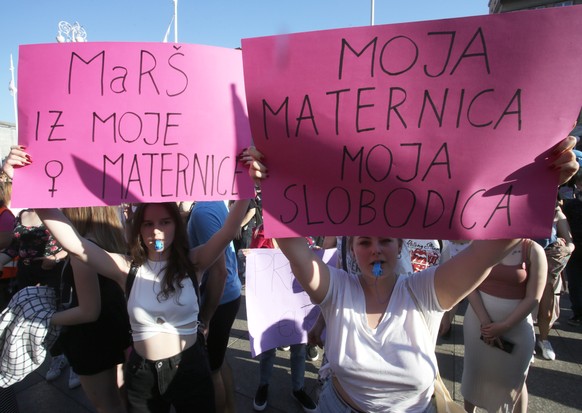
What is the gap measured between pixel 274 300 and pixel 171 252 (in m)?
1.00

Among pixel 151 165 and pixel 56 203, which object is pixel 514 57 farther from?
pixel 56 203

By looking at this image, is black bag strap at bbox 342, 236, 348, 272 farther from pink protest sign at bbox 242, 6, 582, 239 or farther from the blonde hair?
the blonde hair

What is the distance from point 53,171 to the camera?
150 centimetres

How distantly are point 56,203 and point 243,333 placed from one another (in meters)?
3.05

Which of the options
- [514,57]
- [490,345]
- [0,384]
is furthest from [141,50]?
[490,345]

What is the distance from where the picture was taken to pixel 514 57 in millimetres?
1091

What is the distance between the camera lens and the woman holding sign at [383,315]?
131 cm

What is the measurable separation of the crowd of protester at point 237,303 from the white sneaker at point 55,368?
3.53ft

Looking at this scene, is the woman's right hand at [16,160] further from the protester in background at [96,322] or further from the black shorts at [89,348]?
the black shorts at [89,348]

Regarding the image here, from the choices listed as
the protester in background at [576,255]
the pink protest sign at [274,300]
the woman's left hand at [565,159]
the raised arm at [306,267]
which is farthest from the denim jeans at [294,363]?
the protester in background at [576,255]

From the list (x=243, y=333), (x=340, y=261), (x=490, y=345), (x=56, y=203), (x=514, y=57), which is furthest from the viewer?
(x=243, y=333)

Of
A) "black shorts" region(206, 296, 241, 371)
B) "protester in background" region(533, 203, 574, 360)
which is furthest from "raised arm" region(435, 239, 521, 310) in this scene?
"protester in background" region(533, 203, 574, 360)

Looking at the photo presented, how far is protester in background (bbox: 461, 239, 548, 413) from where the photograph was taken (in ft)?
6.80

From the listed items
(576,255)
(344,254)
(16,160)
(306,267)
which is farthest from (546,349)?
(16,160)
